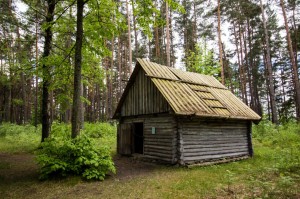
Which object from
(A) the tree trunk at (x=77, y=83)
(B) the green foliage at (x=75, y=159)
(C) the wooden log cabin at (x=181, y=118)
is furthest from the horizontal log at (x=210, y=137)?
(A) the tree trunk at (x=77, y=83)

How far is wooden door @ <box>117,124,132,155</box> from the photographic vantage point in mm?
14422

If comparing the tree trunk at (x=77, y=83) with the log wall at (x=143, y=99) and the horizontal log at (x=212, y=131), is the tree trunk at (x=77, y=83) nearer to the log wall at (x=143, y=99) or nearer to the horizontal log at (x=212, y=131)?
the log wall at (x=143, y=99)

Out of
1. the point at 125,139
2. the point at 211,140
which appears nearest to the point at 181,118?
the point at 211,140

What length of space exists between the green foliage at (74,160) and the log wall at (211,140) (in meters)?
4.21

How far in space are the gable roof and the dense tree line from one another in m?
2.40

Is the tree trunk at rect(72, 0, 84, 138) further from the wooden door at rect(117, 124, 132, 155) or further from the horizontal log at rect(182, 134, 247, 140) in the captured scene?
the horizontal log at rect(182, 134, 247, 140)

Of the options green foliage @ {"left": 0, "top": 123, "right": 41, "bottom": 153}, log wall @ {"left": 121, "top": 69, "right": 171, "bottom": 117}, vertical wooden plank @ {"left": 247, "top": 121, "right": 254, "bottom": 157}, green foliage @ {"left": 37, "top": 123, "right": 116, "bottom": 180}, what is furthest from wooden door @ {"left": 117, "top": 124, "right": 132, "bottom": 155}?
vertical wooden plank @ {"left": 247, "top": 121, "right": 254, "bottom": 157}

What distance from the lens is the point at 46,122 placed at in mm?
14250

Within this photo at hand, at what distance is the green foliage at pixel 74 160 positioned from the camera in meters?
8.55

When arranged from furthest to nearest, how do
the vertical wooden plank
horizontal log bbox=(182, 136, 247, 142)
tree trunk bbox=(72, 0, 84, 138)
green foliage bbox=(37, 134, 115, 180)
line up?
the vertical wooden plank, horizontal log bbox=(182, 136, 247, 142), tree trunk bbox=(72, 0, 84, 138), green foliage bbox=(37, 134, 115, 180)

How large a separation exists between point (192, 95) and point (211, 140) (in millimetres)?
2804

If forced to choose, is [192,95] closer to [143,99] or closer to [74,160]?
[143,99]

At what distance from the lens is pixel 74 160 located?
904 centimetres

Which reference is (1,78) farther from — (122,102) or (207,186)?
(207,186)
